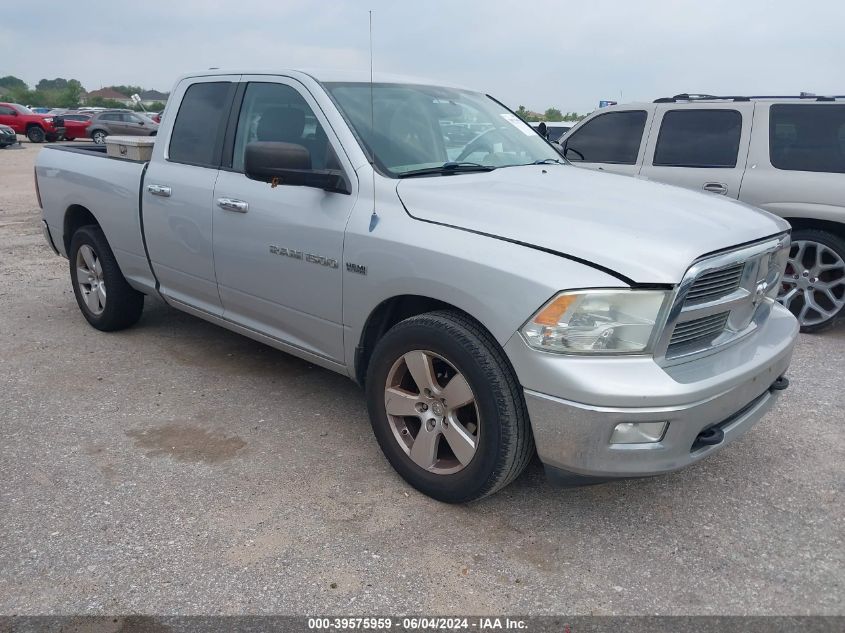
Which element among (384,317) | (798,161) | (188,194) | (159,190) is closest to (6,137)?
(159,190)

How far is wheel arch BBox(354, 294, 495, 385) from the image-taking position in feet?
10.2

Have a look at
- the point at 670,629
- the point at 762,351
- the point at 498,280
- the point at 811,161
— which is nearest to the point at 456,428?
the point at 498,280

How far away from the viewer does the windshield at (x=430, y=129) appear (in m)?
3.43

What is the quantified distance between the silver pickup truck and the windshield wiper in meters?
0.01

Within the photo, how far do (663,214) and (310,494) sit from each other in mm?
1927

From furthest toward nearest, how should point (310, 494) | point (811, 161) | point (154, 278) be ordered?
point (811, 161), point (154, 278), point (310, 494)

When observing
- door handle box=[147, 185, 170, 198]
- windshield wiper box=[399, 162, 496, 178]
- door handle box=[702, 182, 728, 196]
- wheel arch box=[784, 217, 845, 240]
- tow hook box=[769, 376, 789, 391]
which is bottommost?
tow hook box=[769, 376, 789, 391]

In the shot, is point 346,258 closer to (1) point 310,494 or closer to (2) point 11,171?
(1) point 310,494

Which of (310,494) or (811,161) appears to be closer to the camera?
(310,494)

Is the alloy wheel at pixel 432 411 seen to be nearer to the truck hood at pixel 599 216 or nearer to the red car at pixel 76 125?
the truck hood at pixel 599 216

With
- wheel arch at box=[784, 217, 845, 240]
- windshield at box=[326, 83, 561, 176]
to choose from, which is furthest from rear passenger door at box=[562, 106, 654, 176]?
windshield at box=[326, 83, 561, 176]

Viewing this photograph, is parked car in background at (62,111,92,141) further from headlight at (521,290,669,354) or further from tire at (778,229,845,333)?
headlight at (521,290,669,354)

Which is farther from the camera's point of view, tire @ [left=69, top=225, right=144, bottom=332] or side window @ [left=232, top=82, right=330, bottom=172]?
tire @ [left=69, top=225, right=144, bottom=332]

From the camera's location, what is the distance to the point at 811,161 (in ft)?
18.0
